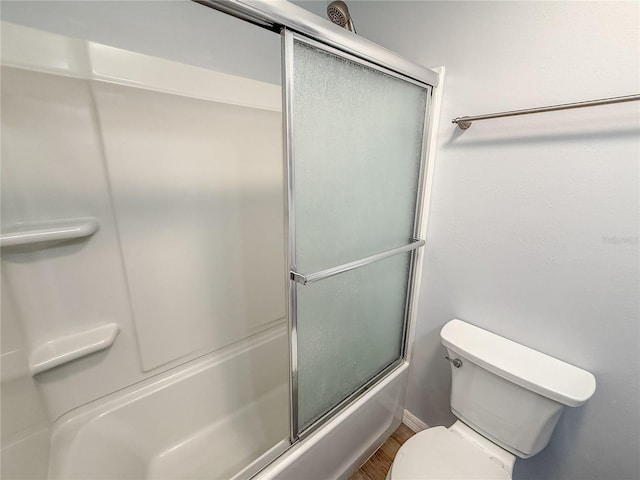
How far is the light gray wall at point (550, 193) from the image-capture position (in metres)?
0.80

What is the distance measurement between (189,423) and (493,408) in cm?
139

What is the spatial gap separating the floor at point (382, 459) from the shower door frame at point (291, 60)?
459 millimetres

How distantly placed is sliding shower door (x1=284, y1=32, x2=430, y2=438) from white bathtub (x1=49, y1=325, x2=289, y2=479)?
46 cm

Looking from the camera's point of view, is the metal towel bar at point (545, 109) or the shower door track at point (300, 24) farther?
the metal towel bar at point (545, 109)

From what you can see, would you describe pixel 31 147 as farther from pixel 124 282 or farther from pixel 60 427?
pixel 60 427

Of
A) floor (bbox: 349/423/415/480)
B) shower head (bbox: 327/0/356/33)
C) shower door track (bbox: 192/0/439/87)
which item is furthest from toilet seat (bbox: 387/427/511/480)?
shower head (bbox: 327/0/356/33)

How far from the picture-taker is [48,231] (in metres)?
0.89

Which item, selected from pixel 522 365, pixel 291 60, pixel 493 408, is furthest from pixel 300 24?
pixel 493 408

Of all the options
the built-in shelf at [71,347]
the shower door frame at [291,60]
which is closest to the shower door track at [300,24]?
the shower door frame at [291,60]

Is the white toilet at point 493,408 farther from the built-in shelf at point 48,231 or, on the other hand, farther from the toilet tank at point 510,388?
the built-in shelf at point 48,231

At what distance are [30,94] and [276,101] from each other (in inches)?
35.7

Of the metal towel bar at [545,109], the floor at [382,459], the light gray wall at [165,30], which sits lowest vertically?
the floor at [382,459]

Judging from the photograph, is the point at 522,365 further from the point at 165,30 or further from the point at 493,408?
the point at 165,30

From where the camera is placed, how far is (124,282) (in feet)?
3.64
